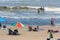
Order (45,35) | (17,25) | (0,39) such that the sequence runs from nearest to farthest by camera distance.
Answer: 1. (0,39)
2. (45,35)
3. (17,25)

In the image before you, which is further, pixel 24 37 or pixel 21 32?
pixel 21 32

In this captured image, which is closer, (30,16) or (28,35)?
(28,35)

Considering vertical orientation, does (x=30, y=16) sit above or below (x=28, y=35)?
below

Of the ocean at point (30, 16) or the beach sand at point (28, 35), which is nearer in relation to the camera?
the beach sand at point (28, 35)

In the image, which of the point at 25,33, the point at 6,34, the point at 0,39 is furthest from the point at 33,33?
the point at 0,39

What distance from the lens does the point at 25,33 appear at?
115 ft

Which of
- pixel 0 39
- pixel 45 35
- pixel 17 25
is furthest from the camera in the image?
pixel 17 25

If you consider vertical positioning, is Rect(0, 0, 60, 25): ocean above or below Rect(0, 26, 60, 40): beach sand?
below

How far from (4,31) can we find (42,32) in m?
4.27

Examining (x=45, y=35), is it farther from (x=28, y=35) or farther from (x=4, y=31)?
(x=4, y=31)

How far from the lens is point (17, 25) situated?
118 feet

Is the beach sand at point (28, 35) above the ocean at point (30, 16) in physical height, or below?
above

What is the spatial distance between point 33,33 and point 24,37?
2.75 metres

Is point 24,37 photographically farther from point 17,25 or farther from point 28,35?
point 17,25
